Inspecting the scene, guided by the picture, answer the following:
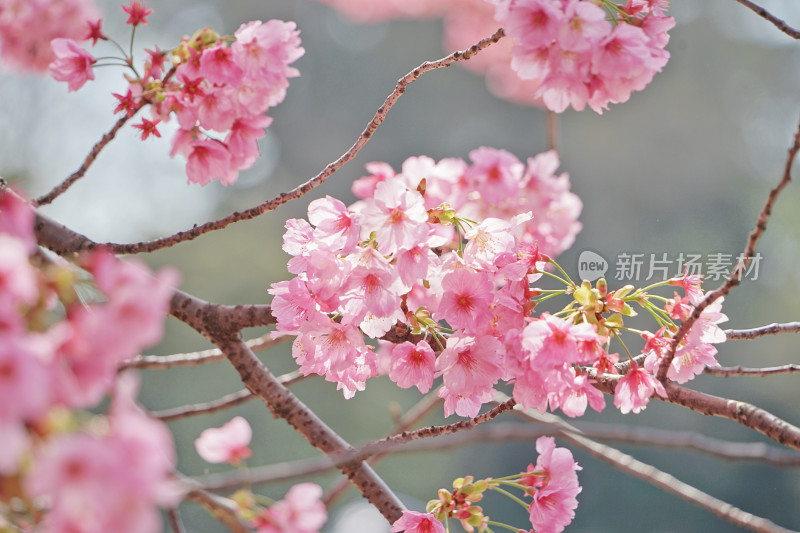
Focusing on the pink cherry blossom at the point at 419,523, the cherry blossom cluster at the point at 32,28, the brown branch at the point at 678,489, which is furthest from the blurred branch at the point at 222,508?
the cherry blossom cluster at the point at 32,28

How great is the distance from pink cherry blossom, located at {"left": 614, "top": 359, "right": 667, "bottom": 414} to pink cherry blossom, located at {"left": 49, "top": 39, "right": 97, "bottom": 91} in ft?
2.38

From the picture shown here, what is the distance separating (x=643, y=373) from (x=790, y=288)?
502 cm

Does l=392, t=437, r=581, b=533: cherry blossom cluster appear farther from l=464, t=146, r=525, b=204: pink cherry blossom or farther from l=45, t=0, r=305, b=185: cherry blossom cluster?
l=464, t=146, r=525, b=204: pink cherry blossom

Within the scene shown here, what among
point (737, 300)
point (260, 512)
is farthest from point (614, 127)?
point (260, 512)

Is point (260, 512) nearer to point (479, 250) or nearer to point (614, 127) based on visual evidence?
point (479, 250)

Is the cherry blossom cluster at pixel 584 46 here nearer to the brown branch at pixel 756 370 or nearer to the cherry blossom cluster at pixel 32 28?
the brown branch at pixel 756 370

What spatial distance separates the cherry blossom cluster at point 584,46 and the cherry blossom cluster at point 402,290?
14 centimetres

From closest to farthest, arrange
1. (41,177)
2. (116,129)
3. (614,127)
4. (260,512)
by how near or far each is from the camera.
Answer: (260,512), (116,129), (41,177), (614,127)

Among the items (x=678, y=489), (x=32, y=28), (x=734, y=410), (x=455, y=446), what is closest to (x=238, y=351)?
(x=455, y=446)

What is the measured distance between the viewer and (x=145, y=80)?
85cm

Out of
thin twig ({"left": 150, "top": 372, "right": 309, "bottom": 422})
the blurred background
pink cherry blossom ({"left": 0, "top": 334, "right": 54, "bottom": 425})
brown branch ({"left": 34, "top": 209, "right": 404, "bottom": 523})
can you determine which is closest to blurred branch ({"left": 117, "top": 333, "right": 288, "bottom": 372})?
thin twig ({"left": 150, "top": 372, "right": 309, "bottom": 422})

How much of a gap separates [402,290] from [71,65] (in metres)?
0.55

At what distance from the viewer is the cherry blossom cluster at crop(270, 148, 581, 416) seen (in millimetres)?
658

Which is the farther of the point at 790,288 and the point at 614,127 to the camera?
the point at 614,127
